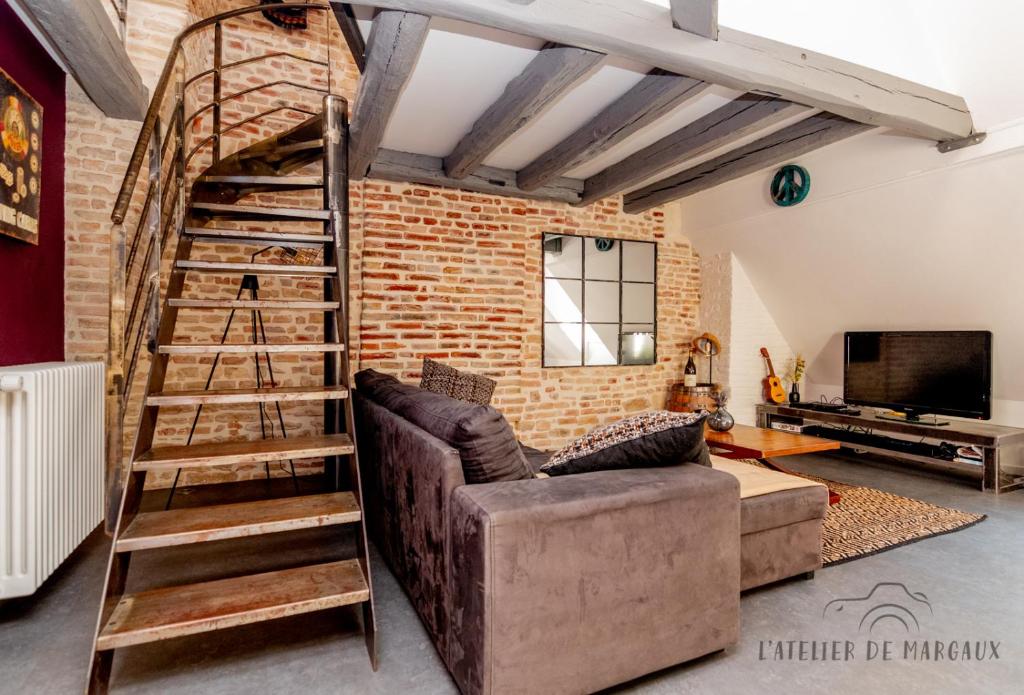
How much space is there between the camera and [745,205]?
16.3 ft

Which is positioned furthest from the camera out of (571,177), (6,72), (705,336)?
(705,336)

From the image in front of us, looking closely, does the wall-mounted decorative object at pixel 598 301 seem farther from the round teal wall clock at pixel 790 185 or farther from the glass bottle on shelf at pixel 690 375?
the round teal wall clock at pixel 790 185

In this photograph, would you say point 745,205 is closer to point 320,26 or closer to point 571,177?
point 571,177

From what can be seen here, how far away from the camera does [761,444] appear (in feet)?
11.3

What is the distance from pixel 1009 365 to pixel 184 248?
575cm

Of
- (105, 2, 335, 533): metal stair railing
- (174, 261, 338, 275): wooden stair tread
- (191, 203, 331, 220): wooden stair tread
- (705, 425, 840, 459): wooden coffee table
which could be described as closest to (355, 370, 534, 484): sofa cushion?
(174, 261, 338, 275): wooden stair tread

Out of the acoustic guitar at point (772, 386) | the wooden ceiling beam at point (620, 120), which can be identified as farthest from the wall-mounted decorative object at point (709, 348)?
the wooden ceiling beam at point (620, 120)

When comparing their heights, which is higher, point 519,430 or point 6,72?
point 6,72

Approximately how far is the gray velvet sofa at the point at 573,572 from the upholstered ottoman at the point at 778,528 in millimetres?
403

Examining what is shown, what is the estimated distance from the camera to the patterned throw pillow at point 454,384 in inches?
141

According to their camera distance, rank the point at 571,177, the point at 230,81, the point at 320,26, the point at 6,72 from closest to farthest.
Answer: the point at 6,72
the point at 230,81
the point at 320,26
the point at 571,177

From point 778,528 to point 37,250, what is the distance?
3885mm

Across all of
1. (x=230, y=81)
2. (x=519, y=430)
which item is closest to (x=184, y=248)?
(x=230, y=81)

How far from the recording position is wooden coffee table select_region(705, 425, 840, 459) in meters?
3.33
